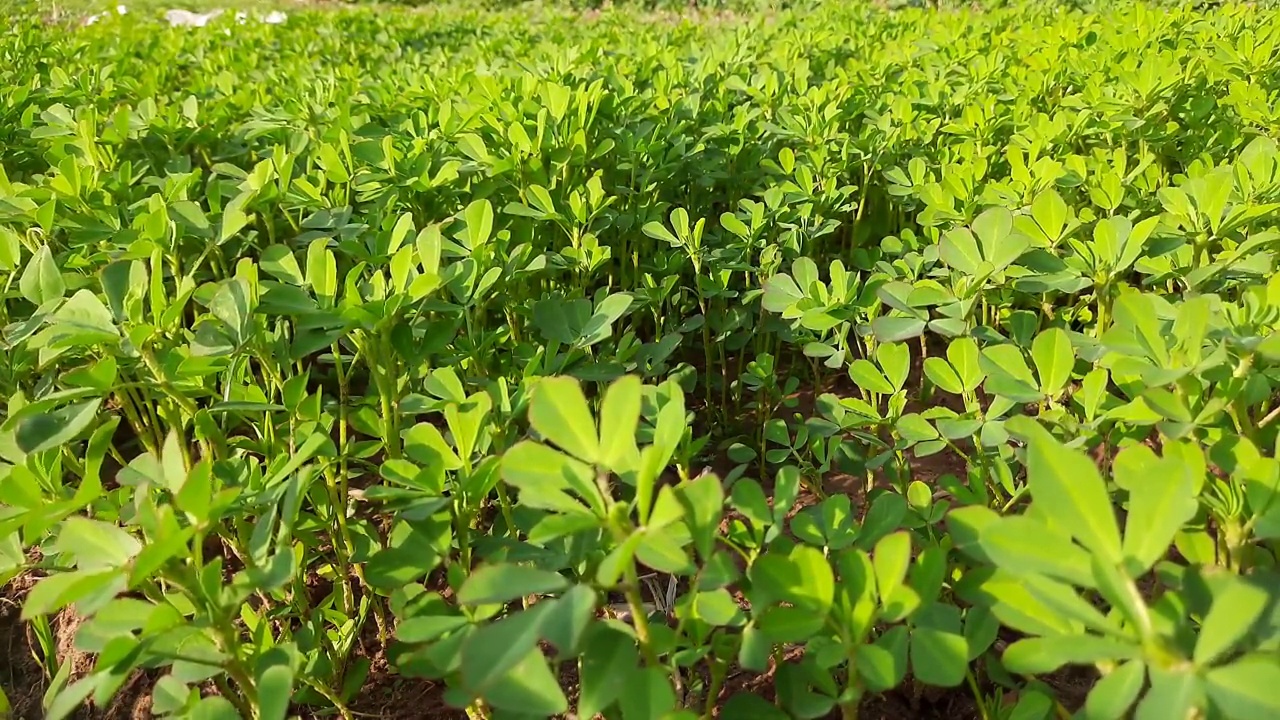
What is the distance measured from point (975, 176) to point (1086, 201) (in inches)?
→ 15.3

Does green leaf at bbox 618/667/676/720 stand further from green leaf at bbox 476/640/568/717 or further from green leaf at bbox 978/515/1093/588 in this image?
green leaf at bbox 978/515/1093/588

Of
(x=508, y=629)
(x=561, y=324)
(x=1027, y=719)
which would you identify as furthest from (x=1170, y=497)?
(x=561, y=324)

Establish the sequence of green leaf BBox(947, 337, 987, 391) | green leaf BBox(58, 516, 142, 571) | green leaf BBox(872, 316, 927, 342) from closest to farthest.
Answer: green leaf BBox(58, 516, 142, 571) → green leaf BBox(947, 337, 987, 391) → green leaf BBox(872, 316, 927, 342)

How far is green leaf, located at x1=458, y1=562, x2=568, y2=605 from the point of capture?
622 millimetres

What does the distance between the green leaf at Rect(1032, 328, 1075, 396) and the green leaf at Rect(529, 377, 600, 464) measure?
58 centimetres

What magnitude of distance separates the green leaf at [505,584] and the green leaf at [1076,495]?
364 millimetres

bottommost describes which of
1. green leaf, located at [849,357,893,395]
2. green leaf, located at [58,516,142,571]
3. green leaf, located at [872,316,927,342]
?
green leaf, located at [849,357,893,395]

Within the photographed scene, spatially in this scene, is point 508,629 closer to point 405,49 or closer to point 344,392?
point 344,392

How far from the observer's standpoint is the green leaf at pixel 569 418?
27.8 inches

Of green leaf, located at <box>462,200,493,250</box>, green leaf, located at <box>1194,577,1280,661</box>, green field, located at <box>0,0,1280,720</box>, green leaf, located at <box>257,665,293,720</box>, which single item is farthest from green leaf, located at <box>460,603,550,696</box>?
green leaf, located at <box>462,200,493,250</box>

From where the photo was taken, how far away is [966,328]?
119cm

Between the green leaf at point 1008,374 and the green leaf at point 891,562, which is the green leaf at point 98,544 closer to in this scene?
the green leaf at point 891,562

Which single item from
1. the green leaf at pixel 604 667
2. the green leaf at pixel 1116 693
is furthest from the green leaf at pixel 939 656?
the green leaf at pixel 604 667

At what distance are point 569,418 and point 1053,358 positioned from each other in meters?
0.61
